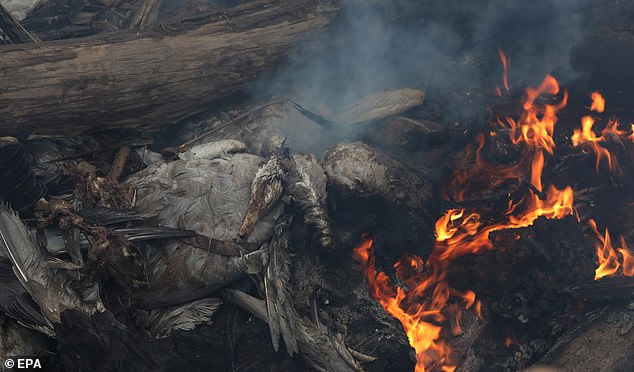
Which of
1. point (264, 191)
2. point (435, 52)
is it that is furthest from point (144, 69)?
point (435, 52)

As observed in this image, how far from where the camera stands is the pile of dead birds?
12.2ft

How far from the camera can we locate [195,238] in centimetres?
424

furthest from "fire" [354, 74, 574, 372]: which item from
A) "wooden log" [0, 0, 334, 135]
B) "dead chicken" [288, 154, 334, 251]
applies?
"wooden log" [0, 0, 334, 135]

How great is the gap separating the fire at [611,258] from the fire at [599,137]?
91 cm

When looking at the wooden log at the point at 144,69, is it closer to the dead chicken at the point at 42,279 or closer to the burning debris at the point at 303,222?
the burning debris at the point at 303,222

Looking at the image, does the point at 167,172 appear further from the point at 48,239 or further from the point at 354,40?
the point at 354,40

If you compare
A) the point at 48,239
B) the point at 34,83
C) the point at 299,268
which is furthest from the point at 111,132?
the point at 299,268

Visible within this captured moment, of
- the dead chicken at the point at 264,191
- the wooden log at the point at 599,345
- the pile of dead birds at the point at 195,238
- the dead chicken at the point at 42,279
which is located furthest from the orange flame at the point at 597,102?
the dead chicken at the point at 42,279

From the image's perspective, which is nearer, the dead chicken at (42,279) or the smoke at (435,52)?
the dead chicken at (42,279)

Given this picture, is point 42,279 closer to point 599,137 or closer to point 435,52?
point 435,52

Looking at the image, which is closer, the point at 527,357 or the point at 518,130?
the point at 527,357

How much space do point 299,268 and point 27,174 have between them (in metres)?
2.67

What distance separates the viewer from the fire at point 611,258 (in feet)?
17.6

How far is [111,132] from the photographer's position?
206 inches
